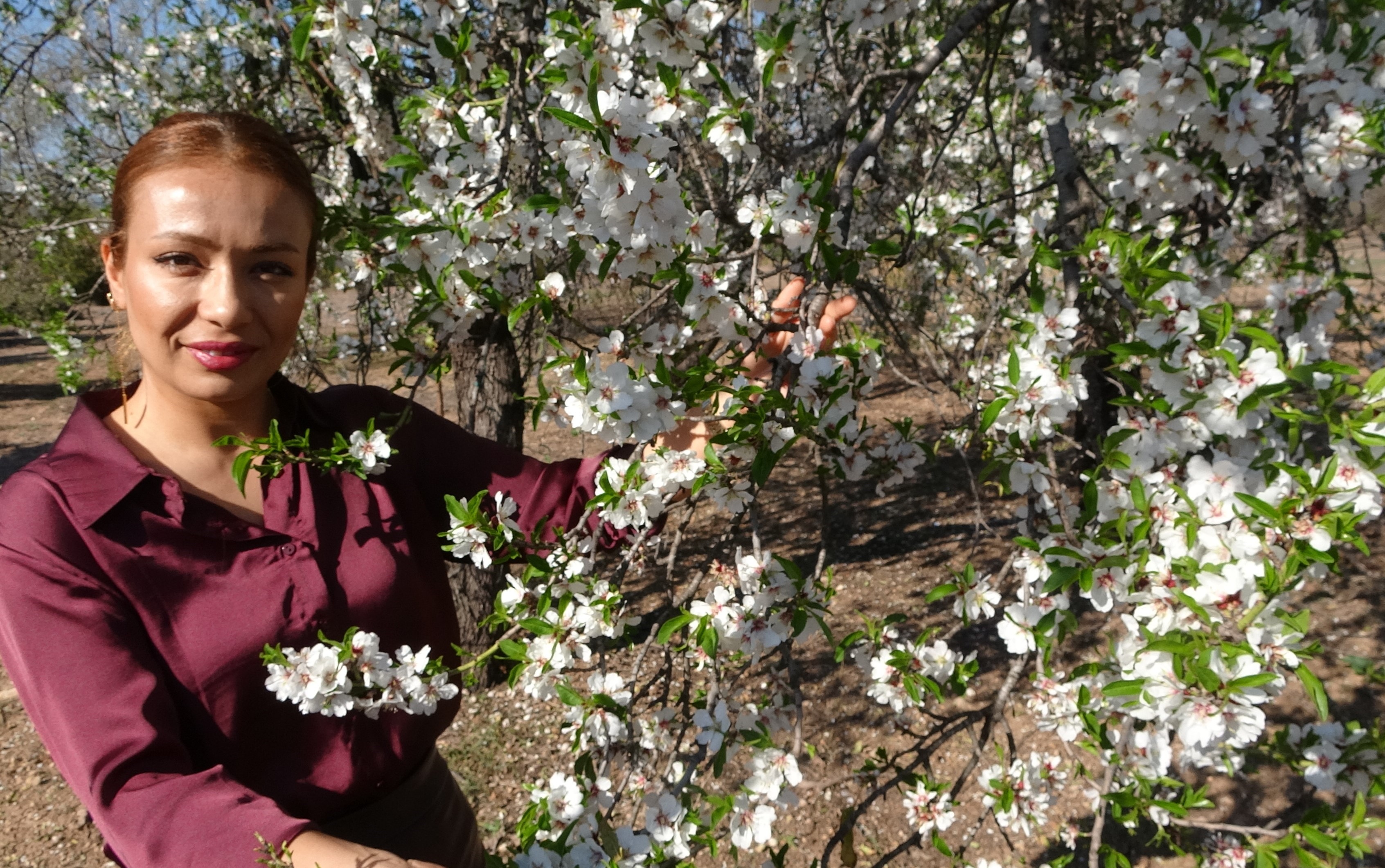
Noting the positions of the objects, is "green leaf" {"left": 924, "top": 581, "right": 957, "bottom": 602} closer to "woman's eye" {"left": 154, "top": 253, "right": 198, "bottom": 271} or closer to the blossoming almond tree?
the blossoming almond tree

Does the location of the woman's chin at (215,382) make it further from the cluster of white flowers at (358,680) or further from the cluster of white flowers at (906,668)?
the cluster of white flowers at (906,668)

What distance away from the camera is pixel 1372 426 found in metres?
1.13

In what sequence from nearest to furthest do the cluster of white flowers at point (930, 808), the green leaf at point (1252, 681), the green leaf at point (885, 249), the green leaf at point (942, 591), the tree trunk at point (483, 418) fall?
the green leaf at point (1252, 681), the green leaf at point (885, 249), the green leaf at point (942, 591), the cluster of white flowers at point (930, 808), the tree trunk at point (483, 418)

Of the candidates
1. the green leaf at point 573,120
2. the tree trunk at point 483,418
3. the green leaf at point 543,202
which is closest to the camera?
the green leaf at point 573,120

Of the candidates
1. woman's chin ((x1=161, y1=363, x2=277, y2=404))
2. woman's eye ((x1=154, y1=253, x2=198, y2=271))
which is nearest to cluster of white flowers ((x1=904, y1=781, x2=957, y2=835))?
woman's chin ((x1=161, y1=363, x2=277, y2=404))

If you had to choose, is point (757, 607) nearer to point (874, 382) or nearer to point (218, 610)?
point (874, 382)

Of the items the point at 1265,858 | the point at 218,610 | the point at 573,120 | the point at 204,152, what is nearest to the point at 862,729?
the point at 1265,858

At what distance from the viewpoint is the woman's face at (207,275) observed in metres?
1.30

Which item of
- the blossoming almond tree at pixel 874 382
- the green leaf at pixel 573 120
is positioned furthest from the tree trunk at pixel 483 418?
the green leaf at pixel 573 120

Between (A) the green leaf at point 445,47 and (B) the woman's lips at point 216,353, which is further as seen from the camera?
(A) the green leaf at point 445,47

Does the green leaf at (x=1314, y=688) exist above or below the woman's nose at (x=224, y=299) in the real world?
below

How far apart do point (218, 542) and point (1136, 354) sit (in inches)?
60.2

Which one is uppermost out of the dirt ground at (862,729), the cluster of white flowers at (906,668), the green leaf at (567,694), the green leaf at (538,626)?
the green leaf at (538,626)

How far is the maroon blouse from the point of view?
3.72 ft
